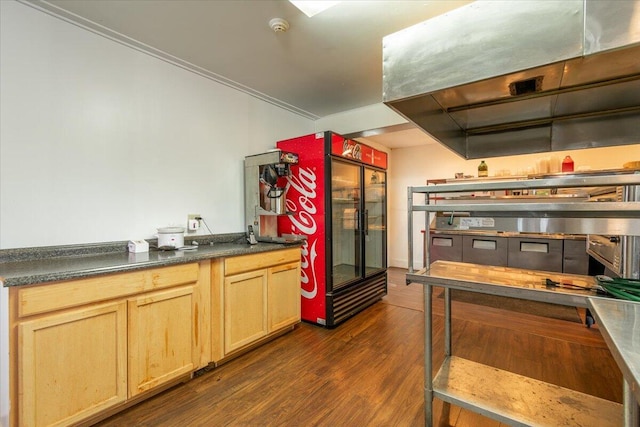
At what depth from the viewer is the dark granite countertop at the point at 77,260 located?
1431mm

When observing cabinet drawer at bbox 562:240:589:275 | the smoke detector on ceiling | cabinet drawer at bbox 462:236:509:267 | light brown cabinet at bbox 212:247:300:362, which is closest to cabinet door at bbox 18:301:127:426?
light brown cabinet at bbox 212:247:300:362

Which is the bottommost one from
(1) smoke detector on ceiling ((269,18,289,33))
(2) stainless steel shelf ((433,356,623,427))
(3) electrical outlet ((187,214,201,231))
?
(2) stainless steel shelf ((433,356,623,427))

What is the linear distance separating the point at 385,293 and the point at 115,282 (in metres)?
3.13

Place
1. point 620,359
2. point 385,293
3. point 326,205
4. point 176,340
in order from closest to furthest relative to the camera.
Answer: point 620,359 → point 176,340 → point 326,205 → point 385,293

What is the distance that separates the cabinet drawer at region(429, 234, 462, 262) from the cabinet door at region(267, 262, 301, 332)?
2548mm

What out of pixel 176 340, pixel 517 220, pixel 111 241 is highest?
pixel 517 220

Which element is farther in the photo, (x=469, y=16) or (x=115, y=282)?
(x=115, y=282)

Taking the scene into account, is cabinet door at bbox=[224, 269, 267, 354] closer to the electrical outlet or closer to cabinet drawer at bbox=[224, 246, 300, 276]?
cabinet drawer at bbox=[224, 246, 300, 276]

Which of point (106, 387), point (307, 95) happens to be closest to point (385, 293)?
point (307, 95)

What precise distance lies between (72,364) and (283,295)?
1.55m

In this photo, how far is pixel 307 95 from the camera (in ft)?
11.0

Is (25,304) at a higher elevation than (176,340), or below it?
higher

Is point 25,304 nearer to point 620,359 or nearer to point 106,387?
point 106,387

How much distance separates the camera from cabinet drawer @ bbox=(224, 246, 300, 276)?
7.43 feet
